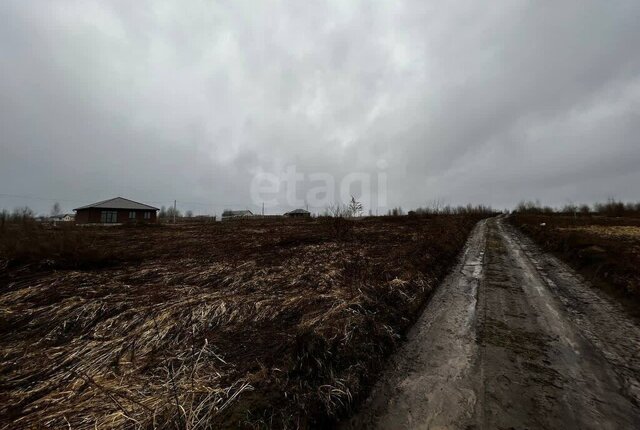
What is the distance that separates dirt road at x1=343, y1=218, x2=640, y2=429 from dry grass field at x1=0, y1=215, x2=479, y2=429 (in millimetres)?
422

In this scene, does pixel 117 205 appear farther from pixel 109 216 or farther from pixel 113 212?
pixel 109 216

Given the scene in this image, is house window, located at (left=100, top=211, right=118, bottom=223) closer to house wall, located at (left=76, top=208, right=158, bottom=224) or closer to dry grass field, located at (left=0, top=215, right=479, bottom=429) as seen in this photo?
house wall, located at (left=76, top=208, right=158, bottom=224)

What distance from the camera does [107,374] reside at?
286 cm

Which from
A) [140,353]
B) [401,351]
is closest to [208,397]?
[140,353]

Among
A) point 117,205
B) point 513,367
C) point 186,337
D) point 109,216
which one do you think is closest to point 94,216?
point 109,216

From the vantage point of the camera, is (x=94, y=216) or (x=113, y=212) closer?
(x=94, y=216)

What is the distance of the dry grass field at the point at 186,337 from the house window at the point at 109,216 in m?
41.7

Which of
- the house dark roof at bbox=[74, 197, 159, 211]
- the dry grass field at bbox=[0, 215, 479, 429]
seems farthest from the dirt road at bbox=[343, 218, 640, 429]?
the house dark roof at bbox=[74, 197, 159, 211]

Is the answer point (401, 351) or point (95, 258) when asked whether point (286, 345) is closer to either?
point (401, 351)

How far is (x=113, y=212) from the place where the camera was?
41.8 metres

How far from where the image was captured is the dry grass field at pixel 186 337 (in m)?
2.44

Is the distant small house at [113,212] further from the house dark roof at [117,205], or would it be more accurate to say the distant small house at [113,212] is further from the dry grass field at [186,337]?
the dry grass field at [186,337]

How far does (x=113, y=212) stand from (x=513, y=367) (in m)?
51.9

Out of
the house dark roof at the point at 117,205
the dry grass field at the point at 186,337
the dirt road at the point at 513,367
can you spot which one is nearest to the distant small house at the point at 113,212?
the house dark roof at the point at 117,205
